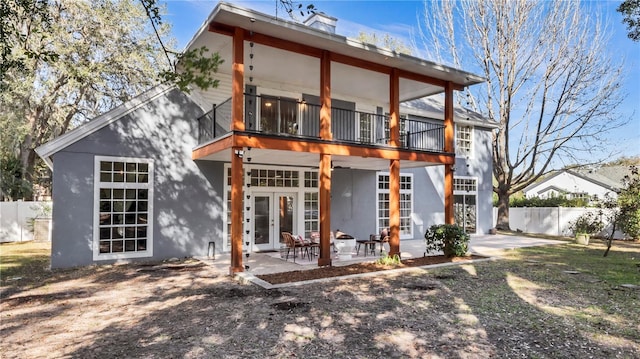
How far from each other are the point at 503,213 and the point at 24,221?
76.5ft

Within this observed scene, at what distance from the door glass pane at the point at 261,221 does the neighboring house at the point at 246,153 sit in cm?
3

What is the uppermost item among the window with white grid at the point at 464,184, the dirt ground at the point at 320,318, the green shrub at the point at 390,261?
the window with white grid at the point at 464,184

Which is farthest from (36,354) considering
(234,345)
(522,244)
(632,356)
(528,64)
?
(528,64)

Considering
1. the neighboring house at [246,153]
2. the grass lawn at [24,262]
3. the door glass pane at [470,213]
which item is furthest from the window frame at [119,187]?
Answer: the door glass pane at [470,213]

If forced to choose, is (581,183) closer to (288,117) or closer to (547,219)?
(547,219)

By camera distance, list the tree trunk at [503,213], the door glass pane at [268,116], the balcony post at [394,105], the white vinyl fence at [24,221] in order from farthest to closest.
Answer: the tree trunk at [503,213], the white vinyl fence at [24,221], the door glass pane at [268,116], the balcony post at [394,105]

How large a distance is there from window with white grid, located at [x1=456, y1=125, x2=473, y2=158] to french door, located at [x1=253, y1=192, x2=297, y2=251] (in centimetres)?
910

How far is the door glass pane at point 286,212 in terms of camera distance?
1252 centimetres

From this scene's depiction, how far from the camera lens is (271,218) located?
12.3 metres

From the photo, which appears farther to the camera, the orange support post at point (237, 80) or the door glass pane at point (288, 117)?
the door glass pane at point (288, 117)

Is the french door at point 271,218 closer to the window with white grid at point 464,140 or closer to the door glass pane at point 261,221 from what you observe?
the door glass pane at point 261,221

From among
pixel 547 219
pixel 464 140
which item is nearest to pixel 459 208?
pixel 464 140

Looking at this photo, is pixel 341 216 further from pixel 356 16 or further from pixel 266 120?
pixel 356 16

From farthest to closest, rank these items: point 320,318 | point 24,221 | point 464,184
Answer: point 464,184
point 24,221
point 320,318
